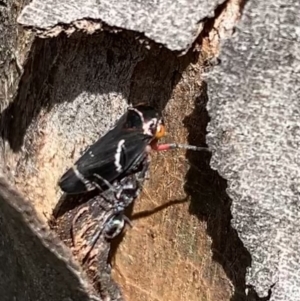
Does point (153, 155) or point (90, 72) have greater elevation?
point (90, 72)

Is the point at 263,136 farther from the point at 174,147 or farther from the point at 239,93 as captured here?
the point at 174,147

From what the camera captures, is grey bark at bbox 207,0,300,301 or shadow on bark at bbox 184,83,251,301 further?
shadow on bark at bbox 184,83,251,301

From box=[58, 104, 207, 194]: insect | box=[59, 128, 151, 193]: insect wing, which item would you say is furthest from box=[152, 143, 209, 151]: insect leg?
box=[59, 128, 151, 193]: insect wing

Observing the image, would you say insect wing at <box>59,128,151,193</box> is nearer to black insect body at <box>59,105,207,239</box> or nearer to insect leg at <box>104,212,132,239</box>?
black insect body at <box>59,105,207,239</box>

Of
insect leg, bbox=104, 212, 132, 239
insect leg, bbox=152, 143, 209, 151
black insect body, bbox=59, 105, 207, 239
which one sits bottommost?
insect leg, bbox=104, 212, 132, 239

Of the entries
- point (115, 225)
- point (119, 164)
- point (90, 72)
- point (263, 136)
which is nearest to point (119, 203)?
point (115, 225)

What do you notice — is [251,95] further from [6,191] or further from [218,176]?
[6,191]
